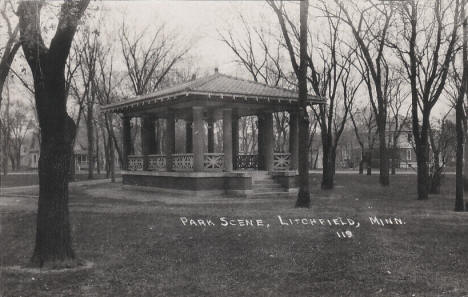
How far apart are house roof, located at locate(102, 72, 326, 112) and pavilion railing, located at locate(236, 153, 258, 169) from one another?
12.4 ft

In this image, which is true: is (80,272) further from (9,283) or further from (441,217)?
(441,217)

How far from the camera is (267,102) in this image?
2139 cm

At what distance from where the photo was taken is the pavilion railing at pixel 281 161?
74.2ft

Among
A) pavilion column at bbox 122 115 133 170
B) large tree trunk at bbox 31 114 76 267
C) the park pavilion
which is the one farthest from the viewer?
pavilion column at bbox 122 115 133 170

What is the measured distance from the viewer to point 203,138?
20406 mm

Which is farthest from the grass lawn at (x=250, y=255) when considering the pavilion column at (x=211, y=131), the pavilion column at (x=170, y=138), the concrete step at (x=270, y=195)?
the pavilion column at (x=211, y=131)

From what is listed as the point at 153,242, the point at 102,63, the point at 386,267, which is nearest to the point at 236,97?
the point at 153,242

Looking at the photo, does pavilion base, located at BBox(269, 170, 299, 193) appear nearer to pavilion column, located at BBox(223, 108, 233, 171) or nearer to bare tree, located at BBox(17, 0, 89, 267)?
pavilion column, located at BBox(223, 108, 233, 171)

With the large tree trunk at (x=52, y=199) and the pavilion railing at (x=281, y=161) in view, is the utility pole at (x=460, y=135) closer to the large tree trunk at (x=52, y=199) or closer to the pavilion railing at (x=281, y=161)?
the pavilion railing at (x=281, y=161)

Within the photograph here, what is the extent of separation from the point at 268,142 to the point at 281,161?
1059 millimetres

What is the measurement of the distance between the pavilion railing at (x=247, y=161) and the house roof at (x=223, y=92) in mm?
3778

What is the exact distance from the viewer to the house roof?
1914 cm

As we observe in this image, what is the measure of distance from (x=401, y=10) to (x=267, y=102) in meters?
6.71

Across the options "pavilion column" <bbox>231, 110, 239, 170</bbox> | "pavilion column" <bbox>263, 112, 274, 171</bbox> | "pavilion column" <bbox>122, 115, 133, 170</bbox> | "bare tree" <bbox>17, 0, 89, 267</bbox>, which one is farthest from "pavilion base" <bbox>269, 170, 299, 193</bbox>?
"bare tree" <bbox>17, 0, 89, 267</bbox>
